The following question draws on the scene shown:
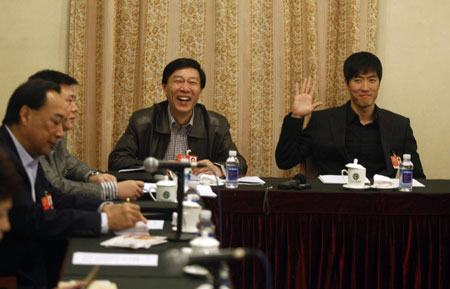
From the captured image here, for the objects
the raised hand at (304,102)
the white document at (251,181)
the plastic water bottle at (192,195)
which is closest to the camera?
the plastic water bottle at (192,195)

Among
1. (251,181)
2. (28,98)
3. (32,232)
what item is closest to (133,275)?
(32,232)

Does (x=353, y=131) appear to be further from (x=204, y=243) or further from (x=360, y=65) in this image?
(x=204, y=243)

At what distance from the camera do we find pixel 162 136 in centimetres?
403

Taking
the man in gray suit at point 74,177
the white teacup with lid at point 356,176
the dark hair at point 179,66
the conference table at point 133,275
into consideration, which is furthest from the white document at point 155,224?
the dark hair at point 179,66

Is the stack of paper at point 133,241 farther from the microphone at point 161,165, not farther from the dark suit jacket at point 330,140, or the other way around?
the dark suit jacket at point 330,140

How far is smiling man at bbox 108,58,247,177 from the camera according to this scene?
399cm

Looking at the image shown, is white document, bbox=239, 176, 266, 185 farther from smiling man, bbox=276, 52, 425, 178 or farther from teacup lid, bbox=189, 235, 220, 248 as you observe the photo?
teacup lid, bbox=189, 235, 220, 248

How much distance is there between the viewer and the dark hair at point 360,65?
4.09m

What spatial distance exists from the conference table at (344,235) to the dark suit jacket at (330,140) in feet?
3.03

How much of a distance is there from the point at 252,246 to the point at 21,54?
2.57 m

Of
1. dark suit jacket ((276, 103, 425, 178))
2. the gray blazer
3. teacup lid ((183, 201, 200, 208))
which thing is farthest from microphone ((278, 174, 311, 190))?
teacup lid ((183, 201, 200, 208))

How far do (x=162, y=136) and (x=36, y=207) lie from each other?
198 centimetres

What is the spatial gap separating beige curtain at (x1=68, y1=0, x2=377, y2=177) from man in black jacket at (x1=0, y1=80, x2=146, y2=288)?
2136mm

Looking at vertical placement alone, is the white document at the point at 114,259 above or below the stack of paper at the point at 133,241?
below
